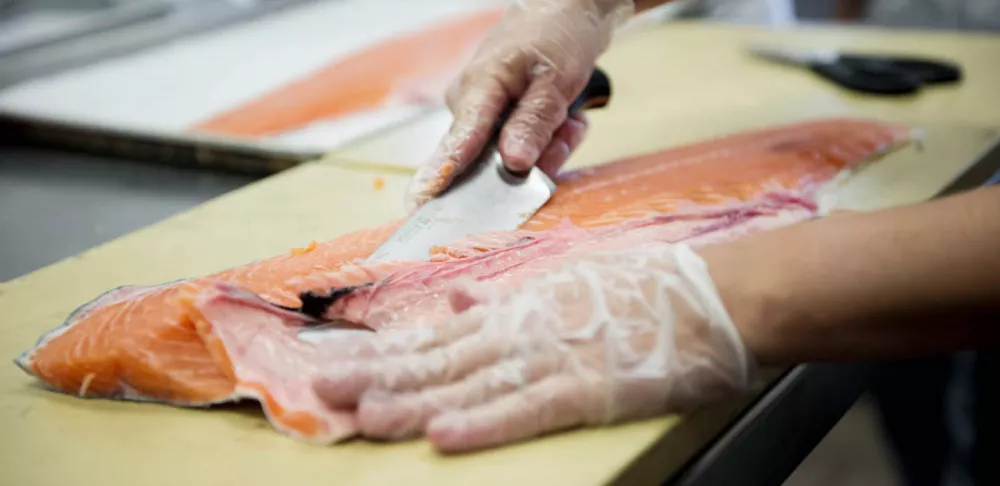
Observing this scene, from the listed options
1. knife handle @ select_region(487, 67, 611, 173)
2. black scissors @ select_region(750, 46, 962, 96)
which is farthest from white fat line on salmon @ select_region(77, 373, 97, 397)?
black scissors @ select_region(750, 46, 962, 96)

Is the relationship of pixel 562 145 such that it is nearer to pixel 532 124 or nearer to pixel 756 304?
pixel 532 124

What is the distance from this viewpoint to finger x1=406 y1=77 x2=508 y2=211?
1584 mm

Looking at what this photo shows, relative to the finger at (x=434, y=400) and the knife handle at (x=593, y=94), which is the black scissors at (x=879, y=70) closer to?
the knife handle at (x=593, y=94)

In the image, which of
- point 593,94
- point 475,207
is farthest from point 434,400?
point 593,94

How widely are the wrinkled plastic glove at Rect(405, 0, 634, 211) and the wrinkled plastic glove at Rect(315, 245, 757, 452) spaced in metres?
0.52

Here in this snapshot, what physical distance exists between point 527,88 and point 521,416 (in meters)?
0.89

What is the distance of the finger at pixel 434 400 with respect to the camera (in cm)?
103

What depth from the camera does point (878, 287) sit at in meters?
1.07

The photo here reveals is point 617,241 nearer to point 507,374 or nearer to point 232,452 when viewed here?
point 507,374

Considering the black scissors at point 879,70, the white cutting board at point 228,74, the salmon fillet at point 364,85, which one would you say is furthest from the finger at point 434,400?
the black scissors at point 879,70

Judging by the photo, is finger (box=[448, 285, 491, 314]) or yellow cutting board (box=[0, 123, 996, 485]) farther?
finger (box=[448, 285, 491, 314])

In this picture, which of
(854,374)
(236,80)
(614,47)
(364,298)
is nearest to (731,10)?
(614,47)

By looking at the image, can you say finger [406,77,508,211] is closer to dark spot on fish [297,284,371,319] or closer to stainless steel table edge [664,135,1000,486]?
dark spot on fish [297,284,371,319]

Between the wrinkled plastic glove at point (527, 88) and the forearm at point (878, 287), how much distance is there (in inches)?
23.6
